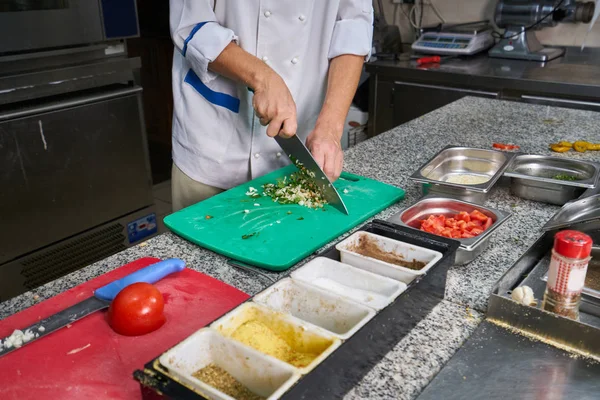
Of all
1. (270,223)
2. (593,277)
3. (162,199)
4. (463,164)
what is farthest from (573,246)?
(162,199)

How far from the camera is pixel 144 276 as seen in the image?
36.0 inches

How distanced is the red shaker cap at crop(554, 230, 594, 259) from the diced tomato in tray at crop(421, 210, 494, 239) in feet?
0.76

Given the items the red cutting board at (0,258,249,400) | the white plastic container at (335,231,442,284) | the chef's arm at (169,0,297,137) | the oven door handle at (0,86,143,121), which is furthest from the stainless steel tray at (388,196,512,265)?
the oven door handle at (0,86,143,121)

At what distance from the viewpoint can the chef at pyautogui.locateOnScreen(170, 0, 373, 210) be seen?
53.1 inches

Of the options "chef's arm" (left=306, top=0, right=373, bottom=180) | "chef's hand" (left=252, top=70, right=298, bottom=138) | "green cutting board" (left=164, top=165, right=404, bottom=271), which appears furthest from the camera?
"chef's arm" (left=306, top=0, right=373, bottom=180)

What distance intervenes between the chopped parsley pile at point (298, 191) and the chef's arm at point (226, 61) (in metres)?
0.14

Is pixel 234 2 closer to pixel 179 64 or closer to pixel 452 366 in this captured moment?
pixel 179 64

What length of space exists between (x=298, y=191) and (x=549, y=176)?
66cm

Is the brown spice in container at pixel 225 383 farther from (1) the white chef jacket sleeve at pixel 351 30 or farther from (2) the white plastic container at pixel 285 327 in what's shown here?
(1) the white chef jacket sleeve at pixel 351 30

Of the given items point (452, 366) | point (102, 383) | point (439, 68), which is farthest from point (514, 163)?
point (439, 68)

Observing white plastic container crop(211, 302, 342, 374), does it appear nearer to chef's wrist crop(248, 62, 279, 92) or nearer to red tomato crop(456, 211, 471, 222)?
red tomato crop(456, 211, 471, 222)

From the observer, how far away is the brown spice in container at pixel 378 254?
0.92m

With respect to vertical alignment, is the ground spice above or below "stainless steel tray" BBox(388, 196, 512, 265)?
below

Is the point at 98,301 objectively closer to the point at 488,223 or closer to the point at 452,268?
the point at 452,268
